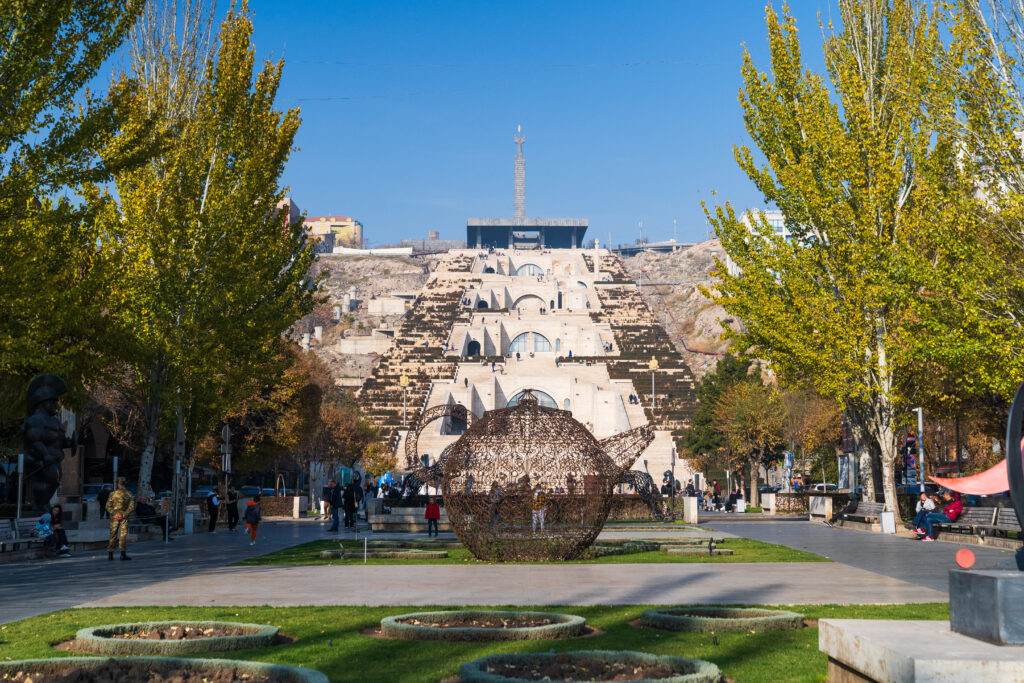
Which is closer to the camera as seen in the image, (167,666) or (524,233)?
(167,666)

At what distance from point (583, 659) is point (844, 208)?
782 inches

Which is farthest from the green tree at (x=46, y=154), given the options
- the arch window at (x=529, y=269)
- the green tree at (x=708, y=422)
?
the arch window at (x=529, y=269)

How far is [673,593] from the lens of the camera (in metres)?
13.5

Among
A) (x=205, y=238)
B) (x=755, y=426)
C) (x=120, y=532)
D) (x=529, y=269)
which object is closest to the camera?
(x=120, y=532)

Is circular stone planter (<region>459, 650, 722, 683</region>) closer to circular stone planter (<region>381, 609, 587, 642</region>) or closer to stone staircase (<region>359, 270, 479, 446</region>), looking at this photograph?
circular stone planter (<region>381, 609, 587, 642</region>)

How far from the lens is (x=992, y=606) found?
5.82 m

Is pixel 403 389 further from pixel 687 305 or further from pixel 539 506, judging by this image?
pixel 687 305

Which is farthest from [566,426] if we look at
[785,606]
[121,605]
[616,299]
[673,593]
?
[616,299]

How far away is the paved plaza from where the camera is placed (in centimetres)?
1281

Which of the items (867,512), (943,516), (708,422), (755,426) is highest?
(708,422)

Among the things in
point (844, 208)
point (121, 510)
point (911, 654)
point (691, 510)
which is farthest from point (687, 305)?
point (911, 654)

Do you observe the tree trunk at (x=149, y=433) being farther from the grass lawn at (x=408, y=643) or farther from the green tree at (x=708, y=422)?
the green tree at (x=708, y=422)

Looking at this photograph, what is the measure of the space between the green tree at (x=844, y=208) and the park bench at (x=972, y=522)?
2.48 meters

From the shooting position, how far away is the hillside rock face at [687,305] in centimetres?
12375
